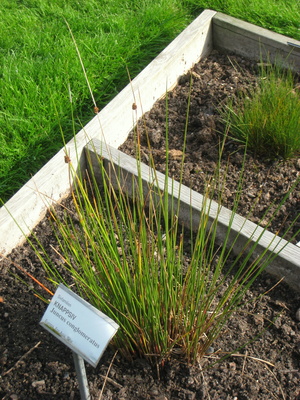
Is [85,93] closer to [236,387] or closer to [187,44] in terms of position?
[187,44]

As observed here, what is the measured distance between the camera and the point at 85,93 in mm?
3209

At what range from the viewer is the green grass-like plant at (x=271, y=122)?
2.66 meters

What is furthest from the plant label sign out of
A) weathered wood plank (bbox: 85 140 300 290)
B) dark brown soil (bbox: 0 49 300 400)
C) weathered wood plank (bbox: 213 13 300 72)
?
weathered wood plank (bbox: 213 13 300 72)

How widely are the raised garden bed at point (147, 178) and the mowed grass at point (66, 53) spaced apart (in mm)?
288

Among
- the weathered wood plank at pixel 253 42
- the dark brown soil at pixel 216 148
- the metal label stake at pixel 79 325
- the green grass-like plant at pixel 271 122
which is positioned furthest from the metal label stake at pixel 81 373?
the weathered wood plank at pixel 253 42

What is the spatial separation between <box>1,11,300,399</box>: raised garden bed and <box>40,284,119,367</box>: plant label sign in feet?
1.41

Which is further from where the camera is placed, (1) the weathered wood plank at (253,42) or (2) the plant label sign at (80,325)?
(1) the weathered wood plank at (253,42)

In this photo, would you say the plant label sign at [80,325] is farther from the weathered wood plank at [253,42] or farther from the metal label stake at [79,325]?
the weathered wood plank at [253,42]

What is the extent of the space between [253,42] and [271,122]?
91 centimetres

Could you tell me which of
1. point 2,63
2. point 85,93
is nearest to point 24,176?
point 85,93

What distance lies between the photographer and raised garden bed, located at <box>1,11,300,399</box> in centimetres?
191

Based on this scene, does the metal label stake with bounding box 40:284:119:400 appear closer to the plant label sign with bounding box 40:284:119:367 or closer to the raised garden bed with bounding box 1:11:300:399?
the plant label sign with bounding box 40:284:119:367

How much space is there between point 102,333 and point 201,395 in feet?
1.86

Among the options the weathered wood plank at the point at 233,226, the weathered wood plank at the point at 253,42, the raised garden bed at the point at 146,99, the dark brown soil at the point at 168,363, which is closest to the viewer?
the dark brown soil at the point at 168,363
